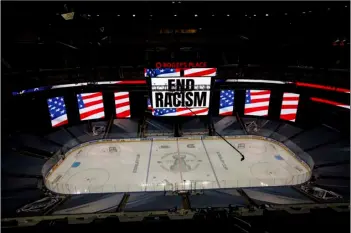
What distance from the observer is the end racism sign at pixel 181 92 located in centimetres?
1002

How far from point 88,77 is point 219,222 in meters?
13.4

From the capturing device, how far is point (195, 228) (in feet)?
8.27

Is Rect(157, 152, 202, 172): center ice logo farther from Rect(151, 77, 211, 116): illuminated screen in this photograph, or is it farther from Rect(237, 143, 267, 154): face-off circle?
Rect(237, 143, 267, 154): face-off circle

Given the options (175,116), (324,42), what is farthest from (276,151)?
(324,42)

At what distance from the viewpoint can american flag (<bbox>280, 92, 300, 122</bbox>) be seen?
14.3 metres

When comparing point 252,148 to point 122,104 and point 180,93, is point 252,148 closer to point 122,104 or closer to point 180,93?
point 180,93

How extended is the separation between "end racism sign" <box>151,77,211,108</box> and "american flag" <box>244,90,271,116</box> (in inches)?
238

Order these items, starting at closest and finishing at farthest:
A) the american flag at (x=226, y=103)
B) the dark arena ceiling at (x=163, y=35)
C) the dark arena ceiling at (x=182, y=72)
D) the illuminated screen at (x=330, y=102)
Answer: the dark arena ceiling at (x=182, y=72)
the dark arena ceiling at (x=163, y=35)
the illuminated screen at (x=330, y=102)
the american flag at (x=226, y=103)

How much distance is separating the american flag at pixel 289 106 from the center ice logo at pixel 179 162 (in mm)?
7360

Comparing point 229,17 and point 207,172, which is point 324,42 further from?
point 207,172

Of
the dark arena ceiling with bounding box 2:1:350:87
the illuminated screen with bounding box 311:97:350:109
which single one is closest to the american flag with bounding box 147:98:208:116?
the dark arena ceiling with bounding box 2:1:350:87

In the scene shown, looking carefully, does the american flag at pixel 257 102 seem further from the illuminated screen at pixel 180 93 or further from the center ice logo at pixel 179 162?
the center ice logo at pixel 179 162

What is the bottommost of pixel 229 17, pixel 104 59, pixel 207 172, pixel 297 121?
pixel 207 172

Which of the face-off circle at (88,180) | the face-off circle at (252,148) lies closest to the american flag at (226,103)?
the face-off circle at (252,148)
